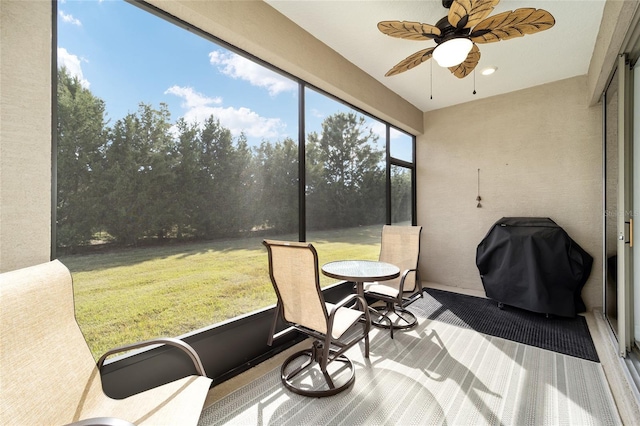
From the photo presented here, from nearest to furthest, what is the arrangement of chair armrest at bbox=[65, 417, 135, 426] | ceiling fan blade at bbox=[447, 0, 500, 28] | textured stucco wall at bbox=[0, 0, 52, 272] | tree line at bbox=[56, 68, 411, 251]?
1. chair armrest at bbox=[65, 417, 135, 426]
2. textured stucco wall at bbox=[0, 0, 52, 272]
3. tree line at bbox=[56, 68, 411, 251]
4. ceiling fan blade at bbox=[447, 0, 500, 28]

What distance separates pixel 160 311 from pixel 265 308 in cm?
89

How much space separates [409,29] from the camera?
1.99 m

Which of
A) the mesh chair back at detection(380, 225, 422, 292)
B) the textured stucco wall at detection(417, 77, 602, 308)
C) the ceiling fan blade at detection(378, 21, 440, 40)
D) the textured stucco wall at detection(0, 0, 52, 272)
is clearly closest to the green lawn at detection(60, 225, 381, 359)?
the textured stucco wall at detection(0, 0, 52, 272)

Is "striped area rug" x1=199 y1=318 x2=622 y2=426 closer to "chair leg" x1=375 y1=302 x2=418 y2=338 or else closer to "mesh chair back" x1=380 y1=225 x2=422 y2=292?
"chair leg" x1=375 y1=302 x2=418 y2=338

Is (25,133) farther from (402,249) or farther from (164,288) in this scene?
(402,249)

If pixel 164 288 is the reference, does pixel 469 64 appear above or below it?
above

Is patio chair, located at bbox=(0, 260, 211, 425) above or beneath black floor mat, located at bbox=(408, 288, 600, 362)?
above

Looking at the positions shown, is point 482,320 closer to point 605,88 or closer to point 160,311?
point 605,88

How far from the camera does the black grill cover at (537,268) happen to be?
3312 mm

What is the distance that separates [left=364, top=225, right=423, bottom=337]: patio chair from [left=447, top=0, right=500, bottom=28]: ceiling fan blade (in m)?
1.93

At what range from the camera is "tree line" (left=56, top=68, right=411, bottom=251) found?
157 cm

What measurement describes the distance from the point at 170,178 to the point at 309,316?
54.4 inches

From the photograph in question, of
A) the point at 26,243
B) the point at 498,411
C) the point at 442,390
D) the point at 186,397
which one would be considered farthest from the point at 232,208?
the point at 498,411

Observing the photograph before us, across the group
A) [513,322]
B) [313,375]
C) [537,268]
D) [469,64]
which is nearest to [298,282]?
[313,375]
